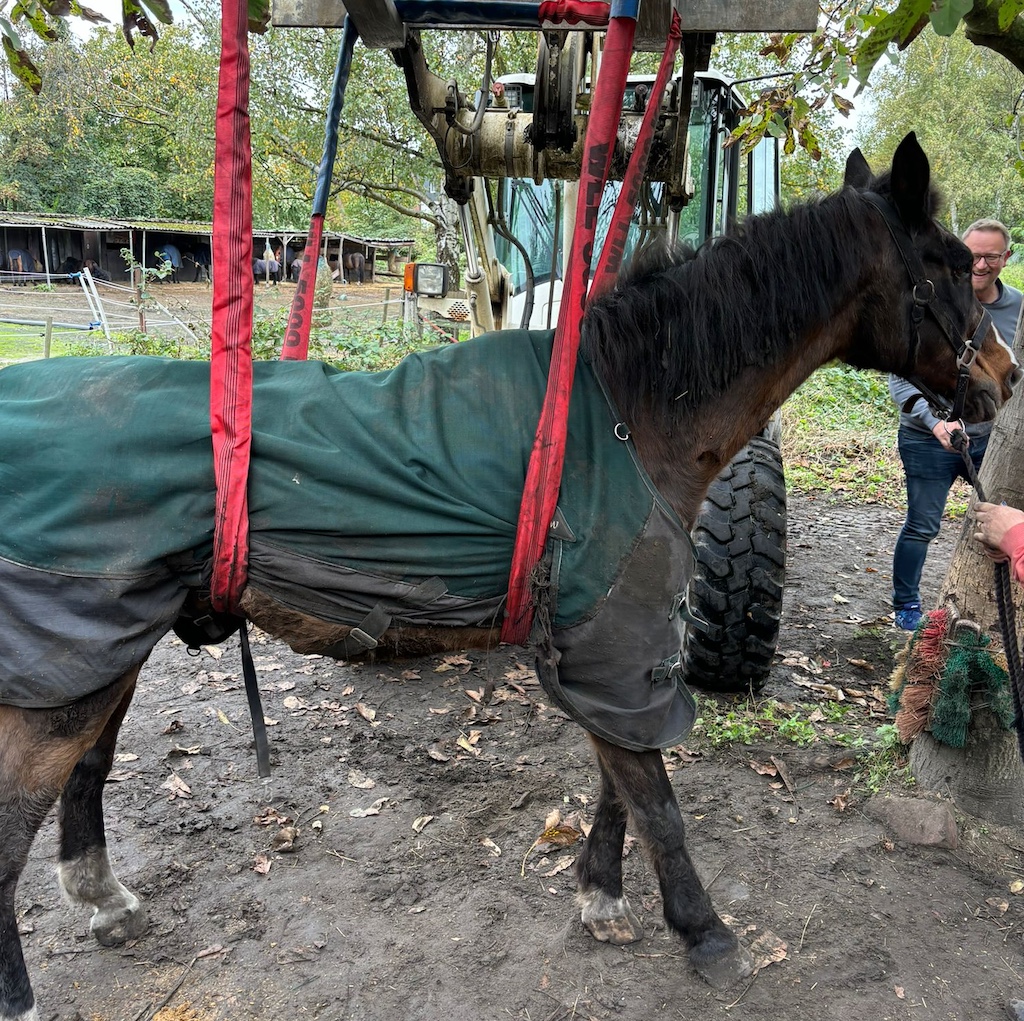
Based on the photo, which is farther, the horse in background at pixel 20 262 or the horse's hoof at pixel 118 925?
the horse in background at pixel 20 262

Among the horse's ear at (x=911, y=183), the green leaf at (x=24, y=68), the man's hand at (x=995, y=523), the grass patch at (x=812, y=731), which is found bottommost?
the grass patch at (x=812, y=731)

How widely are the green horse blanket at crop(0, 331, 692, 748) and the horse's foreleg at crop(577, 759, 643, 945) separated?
0.60 meters

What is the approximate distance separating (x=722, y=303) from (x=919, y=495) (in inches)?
127

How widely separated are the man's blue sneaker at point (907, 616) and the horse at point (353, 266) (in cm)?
3762

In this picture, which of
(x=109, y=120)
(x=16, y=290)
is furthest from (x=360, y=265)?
(x=16, y=290)

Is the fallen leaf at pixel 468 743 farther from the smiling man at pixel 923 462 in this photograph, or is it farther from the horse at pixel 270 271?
the horse at pixel 270 271

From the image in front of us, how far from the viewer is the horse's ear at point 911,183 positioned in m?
2.16

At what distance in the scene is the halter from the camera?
225 cm

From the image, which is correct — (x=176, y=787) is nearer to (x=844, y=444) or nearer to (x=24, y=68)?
(x=24, y=68)

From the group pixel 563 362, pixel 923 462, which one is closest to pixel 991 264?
pixel 923 462

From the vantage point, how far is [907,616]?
189 inches

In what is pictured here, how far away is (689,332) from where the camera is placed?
214 centimetres

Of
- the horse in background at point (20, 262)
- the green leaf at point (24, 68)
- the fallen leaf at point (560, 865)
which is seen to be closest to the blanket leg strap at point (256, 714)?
the fallen leaf at point (560, 865)

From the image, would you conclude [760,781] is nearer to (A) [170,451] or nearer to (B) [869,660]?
(B) [869,660]
